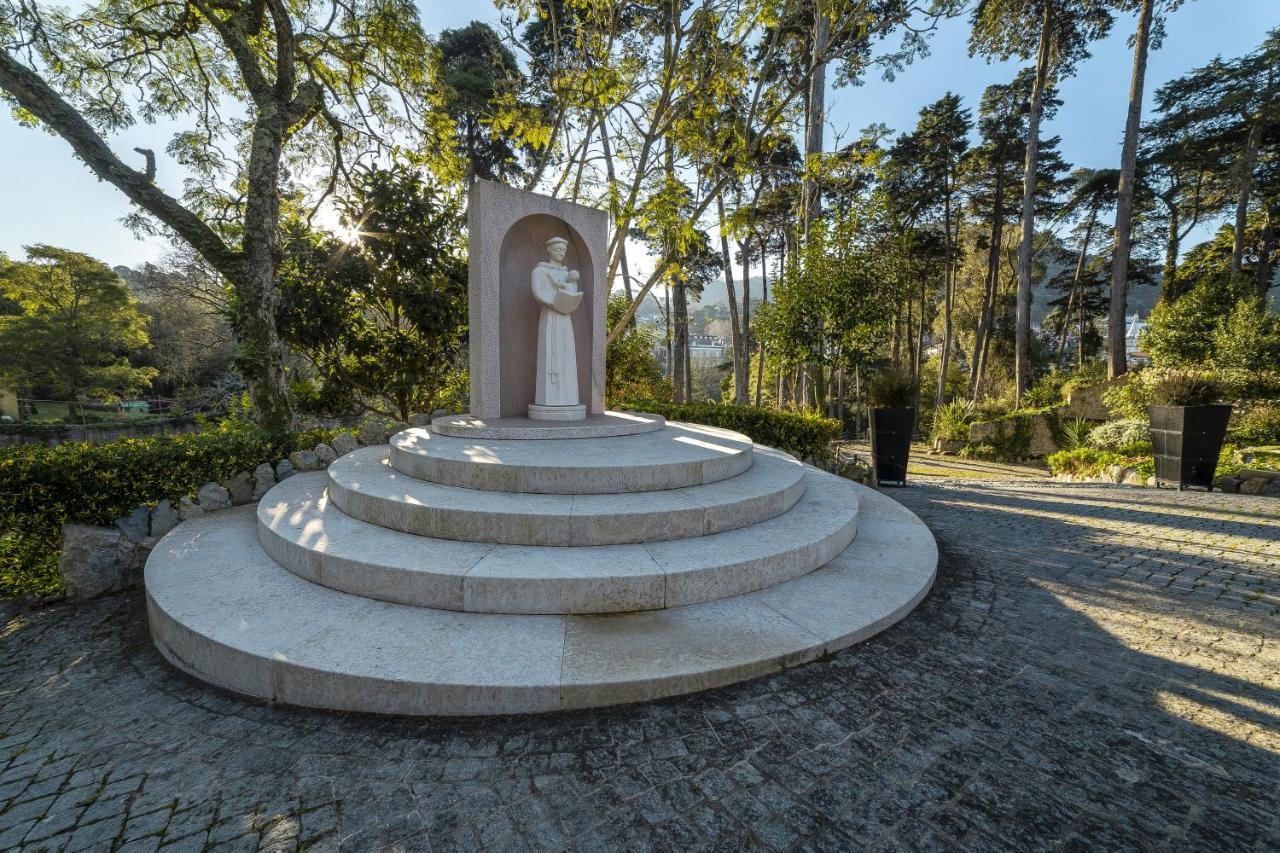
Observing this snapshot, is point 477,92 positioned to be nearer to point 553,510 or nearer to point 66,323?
point 553,510

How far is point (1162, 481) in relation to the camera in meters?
8.37

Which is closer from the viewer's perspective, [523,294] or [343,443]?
[343,443]

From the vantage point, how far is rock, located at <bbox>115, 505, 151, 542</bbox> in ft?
14.7

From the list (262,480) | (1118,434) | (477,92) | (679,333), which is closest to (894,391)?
(262,480)

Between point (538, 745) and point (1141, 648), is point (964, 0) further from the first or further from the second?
point (538, 745)

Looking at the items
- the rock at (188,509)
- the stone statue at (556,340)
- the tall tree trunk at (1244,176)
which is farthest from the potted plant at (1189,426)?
the tall tree trunk at (1244,176)

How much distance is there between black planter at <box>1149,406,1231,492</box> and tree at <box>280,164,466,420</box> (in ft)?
39.3

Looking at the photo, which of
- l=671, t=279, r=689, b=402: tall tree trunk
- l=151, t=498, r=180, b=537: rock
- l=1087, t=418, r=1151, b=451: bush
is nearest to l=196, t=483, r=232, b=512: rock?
l=151, t=498, r=180, b=537: rock

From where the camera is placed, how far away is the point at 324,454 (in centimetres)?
627

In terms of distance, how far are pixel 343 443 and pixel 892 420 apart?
348 inches

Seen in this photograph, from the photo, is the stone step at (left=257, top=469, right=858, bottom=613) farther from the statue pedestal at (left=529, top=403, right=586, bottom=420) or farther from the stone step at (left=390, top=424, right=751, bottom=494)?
the statue pedestal at (left=529, top=403, right=586, bottom=420)

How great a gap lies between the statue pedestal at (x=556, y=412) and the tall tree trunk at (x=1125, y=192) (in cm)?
2068

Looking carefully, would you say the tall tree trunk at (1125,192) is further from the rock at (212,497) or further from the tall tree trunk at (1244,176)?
the rock at (212,497)

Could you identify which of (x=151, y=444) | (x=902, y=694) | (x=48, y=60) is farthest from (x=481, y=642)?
(x=48, y=60)
